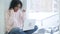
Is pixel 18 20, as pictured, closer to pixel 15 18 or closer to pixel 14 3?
pixel 15 18

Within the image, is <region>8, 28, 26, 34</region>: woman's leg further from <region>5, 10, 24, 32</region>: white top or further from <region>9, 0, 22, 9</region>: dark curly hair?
<region>9, 0, 22, 9</region>: dark curly hair

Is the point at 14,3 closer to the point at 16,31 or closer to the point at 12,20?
the point at 12,20

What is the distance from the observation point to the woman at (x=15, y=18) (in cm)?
129

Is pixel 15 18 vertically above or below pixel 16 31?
above

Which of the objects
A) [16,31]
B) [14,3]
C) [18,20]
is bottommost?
[16,31]

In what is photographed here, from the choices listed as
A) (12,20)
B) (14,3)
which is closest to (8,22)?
(12,20)

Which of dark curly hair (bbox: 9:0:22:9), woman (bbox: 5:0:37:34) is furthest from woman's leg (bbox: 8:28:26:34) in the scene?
dark curly hair (bbox: 9:0:22:9)

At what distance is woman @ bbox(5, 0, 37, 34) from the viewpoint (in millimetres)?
1291

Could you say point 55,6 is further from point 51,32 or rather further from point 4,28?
point 4,28

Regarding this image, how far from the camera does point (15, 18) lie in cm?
130

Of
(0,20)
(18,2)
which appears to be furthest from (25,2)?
(0,20)

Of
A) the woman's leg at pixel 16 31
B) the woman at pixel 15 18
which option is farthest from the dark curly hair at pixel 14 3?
the woman's leg at pixel 16 31

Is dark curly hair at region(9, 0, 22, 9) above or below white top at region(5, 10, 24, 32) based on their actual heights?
above

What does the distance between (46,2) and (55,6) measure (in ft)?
0.34
